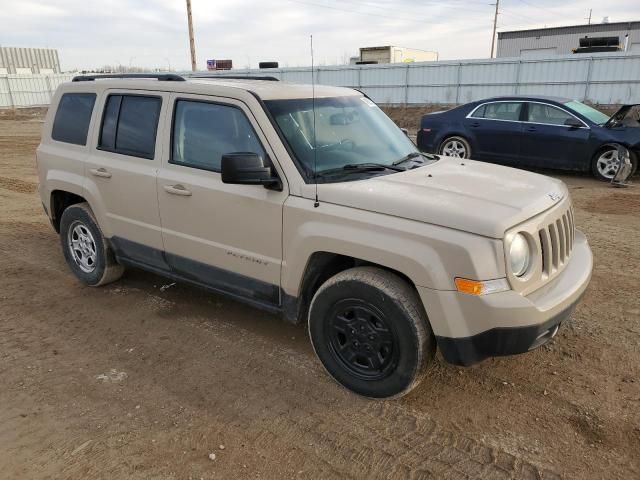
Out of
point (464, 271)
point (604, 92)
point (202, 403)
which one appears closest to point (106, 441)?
point (202, 403)

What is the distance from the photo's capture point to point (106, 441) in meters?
3.01

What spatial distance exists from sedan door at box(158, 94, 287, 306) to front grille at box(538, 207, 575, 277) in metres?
1.65

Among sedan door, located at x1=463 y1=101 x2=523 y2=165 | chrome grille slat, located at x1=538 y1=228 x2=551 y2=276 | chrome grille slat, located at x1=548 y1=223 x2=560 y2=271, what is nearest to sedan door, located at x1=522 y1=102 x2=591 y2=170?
sedan door, located at x1=463 y1=101 x2=523 y2=165

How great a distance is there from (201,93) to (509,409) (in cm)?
307

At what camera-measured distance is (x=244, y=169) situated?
324cm

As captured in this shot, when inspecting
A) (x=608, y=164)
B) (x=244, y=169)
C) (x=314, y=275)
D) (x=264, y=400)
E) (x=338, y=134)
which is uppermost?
(x=338, y=134)

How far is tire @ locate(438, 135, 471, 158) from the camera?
11344mm

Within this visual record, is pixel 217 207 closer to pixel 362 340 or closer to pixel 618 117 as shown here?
pixel 362 340

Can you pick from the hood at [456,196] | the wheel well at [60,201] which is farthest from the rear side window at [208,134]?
the wheel well at [60,201]

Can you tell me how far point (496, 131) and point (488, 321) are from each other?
8.99 meters

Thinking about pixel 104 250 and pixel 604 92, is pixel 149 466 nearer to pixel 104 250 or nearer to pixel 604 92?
pixel 104 250

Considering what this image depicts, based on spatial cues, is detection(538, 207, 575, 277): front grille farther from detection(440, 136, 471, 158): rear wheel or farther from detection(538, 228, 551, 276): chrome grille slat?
detection(440, 136, 471, 158): rear wheel

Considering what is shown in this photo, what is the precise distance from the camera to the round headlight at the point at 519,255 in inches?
114

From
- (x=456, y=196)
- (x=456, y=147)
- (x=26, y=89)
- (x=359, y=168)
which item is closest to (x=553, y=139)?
(x=456, y=147)
